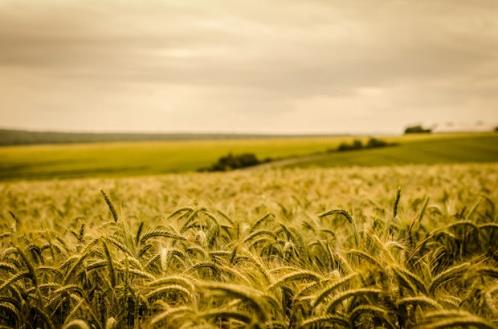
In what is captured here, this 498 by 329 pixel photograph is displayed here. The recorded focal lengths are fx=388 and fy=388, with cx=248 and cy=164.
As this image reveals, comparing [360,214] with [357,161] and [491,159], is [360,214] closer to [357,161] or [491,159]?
[357,161]

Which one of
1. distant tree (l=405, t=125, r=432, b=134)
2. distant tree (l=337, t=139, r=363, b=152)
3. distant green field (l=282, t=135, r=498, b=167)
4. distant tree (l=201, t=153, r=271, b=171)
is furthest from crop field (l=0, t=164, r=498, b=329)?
distant tree (l=405, t=125, r=432, b=134)

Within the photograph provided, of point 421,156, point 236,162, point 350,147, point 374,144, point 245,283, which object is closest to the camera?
point 245,283

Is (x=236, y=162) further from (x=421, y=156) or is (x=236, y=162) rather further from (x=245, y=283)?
(x=245, y=283)

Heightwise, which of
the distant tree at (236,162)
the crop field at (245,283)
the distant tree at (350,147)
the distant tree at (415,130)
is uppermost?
the distant tree at (415,130)

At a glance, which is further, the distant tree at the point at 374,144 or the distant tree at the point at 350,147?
the distant tree at the point at 374,144

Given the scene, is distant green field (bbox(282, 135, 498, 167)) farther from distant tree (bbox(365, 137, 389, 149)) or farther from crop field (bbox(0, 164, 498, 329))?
crop field (bbox(0, 164, 498, 329))

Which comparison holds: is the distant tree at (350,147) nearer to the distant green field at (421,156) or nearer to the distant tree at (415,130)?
the distant green field at (421,156)

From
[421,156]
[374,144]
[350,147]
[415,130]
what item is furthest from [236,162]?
[415,130]

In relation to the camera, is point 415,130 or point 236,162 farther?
point 415,130

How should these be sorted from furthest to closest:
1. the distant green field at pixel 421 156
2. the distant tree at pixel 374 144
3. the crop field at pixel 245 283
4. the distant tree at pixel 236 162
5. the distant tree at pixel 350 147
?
the distant tree at pixel 374 144
the distant tree at pixel 350 147
the distant tree at pixel 236 162
the distant green field at pixel 421 156
the crop field at pixel 245 283

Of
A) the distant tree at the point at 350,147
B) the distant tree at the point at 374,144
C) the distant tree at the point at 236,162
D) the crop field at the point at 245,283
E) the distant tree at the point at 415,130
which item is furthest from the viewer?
the distant tree at the point at 415,130

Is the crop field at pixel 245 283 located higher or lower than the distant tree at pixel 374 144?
lower

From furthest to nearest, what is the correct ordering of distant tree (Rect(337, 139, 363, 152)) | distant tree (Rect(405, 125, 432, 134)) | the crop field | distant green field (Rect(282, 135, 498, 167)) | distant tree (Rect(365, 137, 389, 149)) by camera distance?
distant tree (Rect(405, 125, 432, 134)), distant tree (Rect(365, 137, 389, 149)), distant tree (Rect(337, 139, 363, 152)), distant green field (Rect(282, 135, 498, 167)), the crop field

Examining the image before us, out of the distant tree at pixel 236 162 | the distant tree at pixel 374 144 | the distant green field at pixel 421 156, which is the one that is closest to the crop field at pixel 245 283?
the distant green field at pixel 421 156
